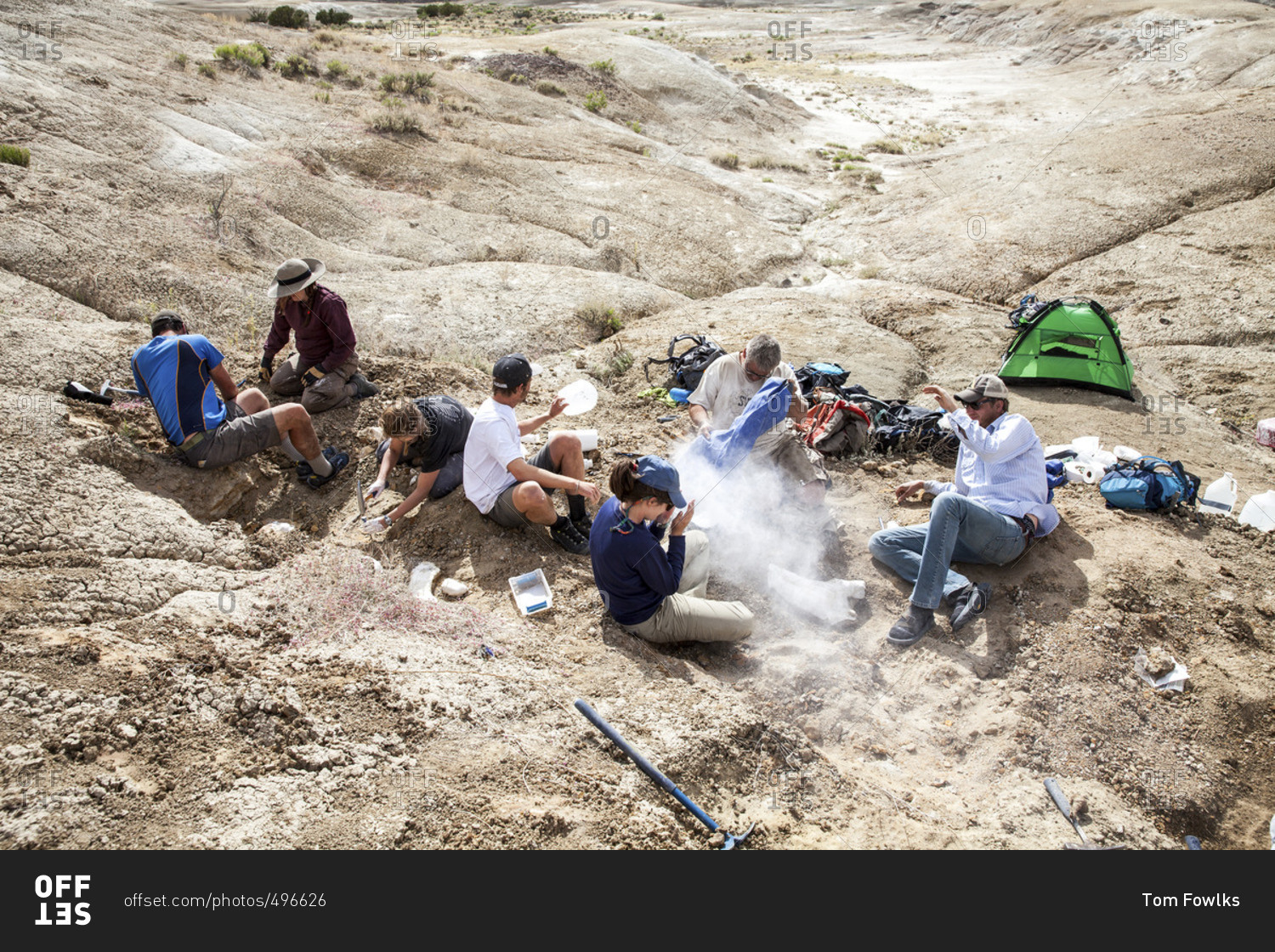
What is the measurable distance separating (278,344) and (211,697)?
13.3ft

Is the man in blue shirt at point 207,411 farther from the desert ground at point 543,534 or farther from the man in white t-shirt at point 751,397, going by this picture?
the man in white t-shirt at point 751,397

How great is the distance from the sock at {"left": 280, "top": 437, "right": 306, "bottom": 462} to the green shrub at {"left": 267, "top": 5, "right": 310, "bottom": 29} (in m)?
20.5

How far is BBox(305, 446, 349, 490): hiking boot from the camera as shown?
5.79m

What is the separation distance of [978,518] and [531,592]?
Result: 2734 mm

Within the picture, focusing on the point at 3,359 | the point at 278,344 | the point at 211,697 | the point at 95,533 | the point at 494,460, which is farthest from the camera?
the point at 278,344

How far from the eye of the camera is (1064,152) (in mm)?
14039

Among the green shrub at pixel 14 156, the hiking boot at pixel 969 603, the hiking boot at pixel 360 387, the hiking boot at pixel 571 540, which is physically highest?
the green shrub at pixel 14 156

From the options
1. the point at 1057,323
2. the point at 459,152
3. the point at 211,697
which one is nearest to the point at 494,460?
the point at 211,697

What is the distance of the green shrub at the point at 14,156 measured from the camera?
8273mm

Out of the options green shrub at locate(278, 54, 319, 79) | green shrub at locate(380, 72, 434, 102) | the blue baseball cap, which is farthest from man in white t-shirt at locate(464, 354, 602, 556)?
green shrub at locate(278, 54, 319, 79)

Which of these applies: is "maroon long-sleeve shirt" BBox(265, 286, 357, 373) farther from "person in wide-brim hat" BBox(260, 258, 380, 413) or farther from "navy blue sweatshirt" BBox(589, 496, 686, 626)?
"navy blue sweatshirt" BBox(589, 496, 686, 626)

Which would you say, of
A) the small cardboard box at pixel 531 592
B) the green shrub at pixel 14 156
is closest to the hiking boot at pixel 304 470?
the small cardboard box at pixel 531 592

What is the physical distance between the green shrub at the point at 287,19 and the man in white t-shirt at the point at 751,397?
71.0ft

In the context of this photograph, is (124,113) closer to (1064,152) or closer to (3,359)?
(3,359)
